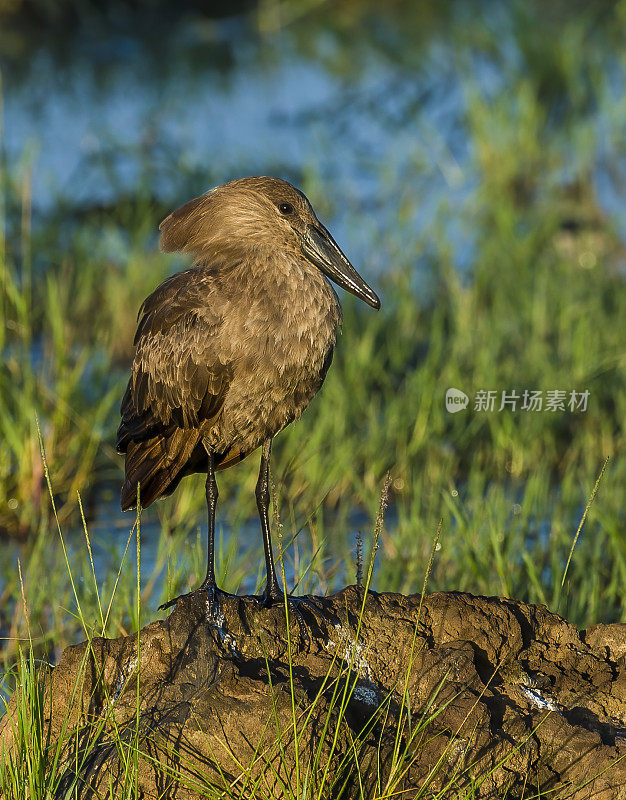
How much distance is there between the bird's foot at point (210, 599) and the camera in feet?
11.3

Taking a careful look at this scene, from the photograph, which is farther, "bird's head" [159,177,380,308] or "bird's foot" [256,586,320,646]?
"bird's head" [159,177,380,308]

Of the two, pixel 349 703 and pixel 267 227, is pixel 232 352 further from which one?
pixel 349 703

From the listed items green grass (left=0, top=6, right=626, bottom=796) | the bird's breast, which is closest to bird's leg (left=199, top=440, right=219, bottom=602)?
green grass (left=0, top=6, right=626, bottom=796)

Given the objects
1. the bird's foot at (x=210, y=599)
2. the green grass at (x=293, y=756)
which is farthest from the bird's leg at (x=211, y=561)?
the green grass at (x=293, y=756)

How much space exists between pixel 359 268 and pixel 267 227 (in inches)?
172

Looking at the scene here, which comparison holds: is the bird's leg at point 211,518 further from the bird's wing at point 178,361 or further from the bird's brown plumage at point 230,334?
the bird's wing at point 178,361

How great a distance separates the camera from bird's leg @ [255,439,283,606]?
388cm

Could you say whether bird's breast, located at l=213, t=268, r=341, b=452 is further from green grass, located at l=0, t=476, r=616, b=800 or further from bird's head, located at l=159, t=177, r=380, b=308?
green grass, located at l=0, t=476, r=616, b=800

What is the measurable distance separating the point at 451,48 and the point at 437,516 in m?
9.35

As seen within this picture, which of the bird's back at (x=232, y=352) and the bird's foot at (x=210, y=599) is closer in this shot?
the bird's foot at (x=210, y=599)

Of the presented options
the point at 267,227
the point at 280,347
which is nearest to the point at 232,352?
the point at 280,347

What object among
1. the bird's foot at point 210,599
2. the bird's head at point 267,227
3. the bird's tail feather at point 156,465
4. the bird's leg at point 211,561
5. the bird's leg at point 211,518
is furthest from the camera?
the bird's tail feather at point 156,465

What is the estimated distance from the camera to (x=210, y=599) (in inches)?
143

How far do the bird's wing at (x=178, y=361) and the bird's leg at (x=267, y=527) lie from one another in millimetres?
282
